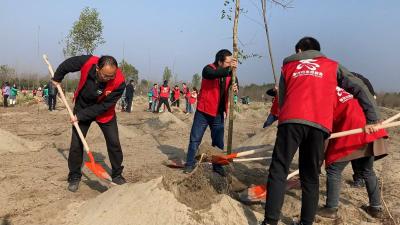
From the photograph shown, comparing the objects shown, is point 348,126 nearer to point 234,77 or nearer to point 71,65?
point 234,77

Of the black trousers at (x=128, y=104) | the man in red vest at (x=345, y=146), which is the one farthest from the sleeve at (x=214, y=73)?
the black trousers at (x=128, y=104)

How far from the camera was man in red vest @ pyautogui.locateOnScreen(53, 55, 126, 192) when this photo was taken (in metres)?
4.48

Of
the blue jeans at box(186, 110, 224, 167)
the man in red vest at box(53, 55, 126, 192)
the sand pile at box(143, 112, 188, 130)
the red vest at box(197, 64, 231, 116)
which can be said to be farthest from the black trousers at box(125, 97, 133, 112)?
the man in red vest at box(53, 55, 126, 192)

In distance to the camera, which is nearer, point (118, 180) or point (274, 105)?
point (118, 180)

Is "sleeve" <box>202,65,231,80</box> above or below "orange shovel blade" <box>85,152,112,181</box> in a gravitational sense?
above

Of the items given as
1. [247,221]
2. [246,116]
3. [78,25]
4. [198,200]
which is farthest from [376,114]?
[78,25]

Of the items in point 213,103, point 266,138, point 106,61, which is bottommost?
point 266,138

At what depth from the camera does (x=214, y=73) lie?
4977 millimetres

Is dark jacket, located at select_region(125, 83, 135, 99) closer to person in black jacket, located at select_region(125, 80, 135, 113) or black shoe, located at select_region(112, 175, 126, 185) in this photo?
person in black jacket, located at select_region(125, 80, 135, 113)

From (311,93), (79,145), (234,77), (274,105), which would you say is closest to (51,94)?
(274,105)

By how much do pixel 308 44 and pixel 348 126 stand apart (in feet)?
3.00

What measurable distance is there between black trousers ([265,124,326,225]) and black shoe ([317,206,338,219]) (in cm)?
64

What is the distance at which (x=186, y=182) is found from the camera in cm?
377

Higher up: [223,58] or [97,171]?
[223,58]
